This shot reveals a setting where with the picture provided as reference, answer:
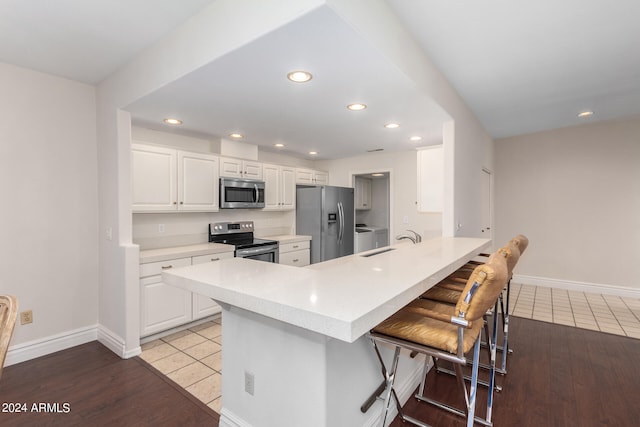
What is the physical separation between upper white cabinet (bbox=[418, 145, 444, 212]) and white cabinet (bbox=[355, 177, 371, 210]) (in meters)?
2.31

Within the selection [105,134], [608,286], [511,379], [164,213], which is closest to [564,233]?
[608,286]

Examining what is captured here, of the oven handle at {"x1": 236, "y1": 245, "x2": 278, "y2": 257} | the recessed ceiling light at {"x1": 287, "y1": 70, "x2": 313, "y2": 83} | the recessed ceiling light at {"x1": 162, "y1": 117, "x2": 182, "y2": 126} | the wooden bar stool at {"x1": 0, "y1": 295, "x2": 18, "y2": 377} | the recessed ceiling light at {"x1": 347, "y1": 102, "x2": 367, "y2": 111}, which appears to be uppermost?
the recessed ceiling light at {"x1": 162, "y1": 117, "x2": 182, "y2": 126}

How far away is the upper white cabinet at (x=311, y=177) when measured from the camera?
5027 millimetres

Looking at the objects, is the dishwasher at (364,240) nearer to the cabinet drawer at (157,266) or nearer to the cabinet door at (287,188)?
the cabinet door at (287,188)

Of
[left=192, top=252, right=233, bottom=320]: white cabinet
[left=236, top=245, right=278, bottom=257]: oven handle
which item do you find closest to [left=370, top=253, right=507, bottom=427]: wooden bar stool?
[left=192, top=252, right=233, bottom=320]: white cabinet

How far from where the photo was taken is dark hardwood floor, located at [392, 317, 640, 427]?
1.80 m

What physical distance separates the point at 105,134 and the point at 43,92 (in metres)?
0.55

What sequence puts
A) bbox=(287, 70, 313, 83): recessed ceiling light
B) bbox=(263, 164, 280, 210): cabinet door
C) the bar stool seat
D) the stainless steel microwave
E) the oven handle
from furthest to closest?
bbox=(263, 164, 280, 210): cabinet door
the stainless steel microwave
the oven handle
bbox=(287, 70, 313, 83): recessed ceiling light
the bar stool seat

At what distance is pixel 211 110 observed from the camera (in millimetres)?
2719

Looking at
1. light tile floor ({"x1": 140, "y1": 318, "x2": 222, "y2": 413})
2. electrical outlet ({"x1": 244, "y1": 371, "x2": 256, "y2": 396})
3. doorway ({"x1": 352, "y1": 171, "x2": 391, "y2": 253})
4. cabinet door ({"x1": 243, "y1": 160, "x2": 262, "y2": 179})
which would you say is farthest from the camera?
doorway ({"x1": 352, "y1": 171, "x2": 391, "y2": 253})

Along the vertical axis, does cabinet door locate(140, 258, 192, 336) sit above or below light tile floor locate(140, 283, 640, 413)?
above

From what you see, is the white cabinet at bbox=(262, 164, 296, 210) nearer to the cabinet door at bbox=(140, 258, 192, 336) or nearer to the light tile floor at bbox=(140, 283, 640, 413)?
the cabinet door at bbox=(140, 258, 192, 336)

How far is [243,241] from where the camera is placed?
414 cm

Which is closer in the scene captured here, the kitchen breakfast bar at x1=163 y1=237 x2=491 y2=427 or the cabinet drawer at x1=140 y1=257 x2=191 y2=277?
the kitchen breakfast bar at x1=163 y1=237 x2=491 y2=427
